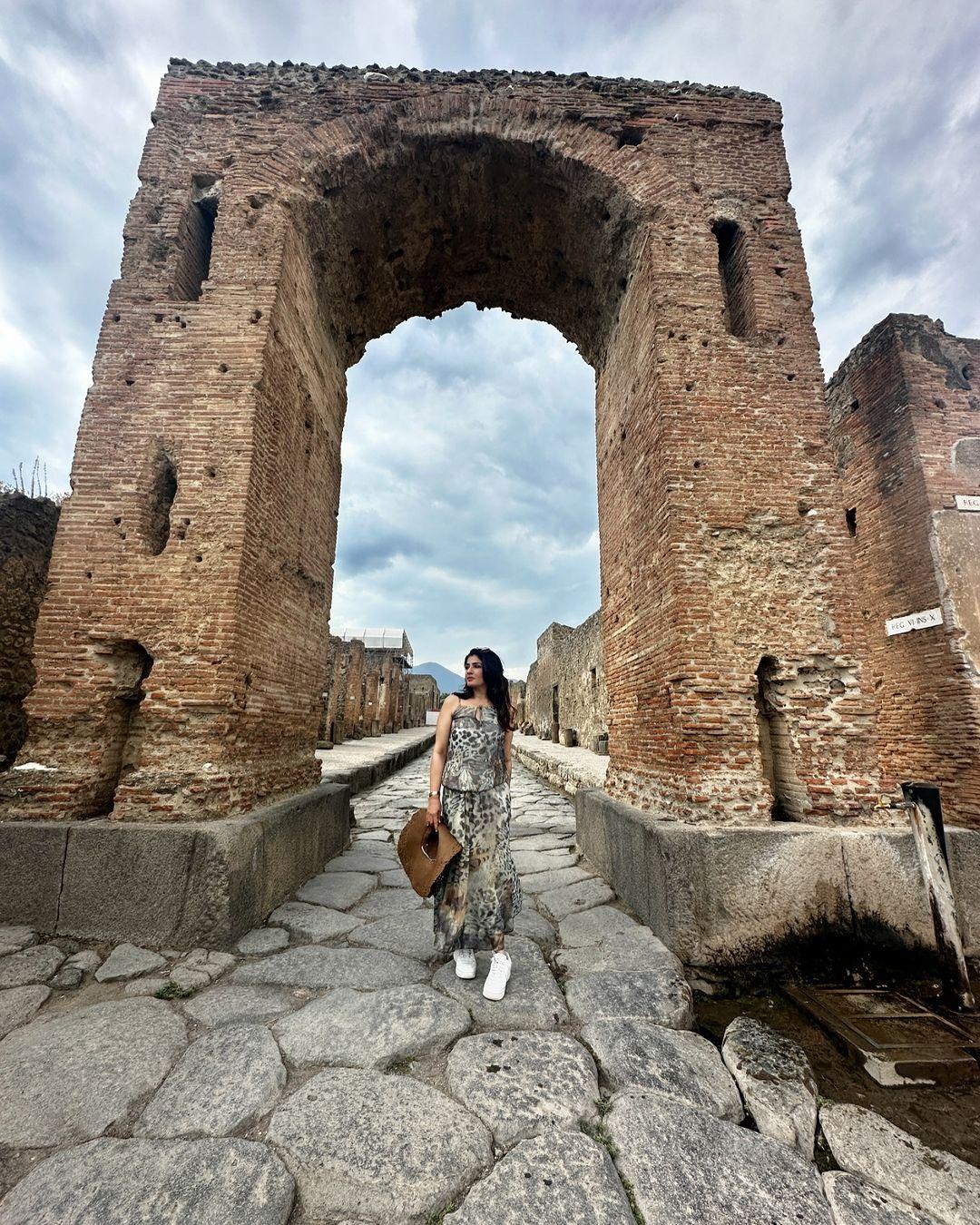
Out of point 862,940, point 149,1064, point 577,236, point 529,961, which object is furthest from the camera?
point 577,236

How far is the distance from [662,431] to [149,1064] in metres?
4.83

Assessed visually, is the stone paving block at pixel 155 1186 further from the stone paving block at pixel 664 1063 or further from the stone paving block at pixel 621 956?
the stone paving block at pixel 621 956

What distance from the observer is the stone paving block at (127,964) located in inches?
106

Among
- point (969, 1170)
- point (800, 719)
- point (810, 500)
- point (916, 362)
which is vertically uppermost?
point (916, 362)

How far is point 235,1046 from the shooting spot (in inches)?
83.5

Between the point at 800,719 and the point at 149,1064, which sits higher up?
the point at 800,719

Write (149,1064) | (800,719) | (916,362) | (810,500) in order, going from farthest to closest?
(916,362) < (810,500) < (800,719) < (149,1064)

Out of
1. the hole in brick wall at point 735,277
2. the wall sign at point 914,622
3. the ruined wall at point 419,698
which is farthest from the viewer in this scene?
the ruined wall at point 419,698

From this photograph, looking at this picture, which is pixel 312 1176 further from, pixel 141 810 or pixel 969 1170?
pixel 141 810

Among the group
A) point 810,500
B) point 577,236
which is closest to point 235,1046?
point 810,500

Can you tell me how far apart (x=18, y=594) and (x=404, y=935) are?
16.3 feet

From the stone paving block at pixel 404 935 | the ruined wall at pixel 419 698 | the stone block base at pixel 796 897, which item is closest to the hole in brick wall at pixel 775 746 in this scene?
the stone block base at pixel 796 897

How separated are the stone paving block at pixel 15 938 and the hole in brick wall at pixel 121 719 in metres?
0.69

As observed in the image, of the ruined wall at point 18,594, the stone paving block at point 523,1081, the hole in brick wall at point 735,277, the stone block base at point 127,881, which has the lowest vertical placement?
the stone paving block at point 523,1081
